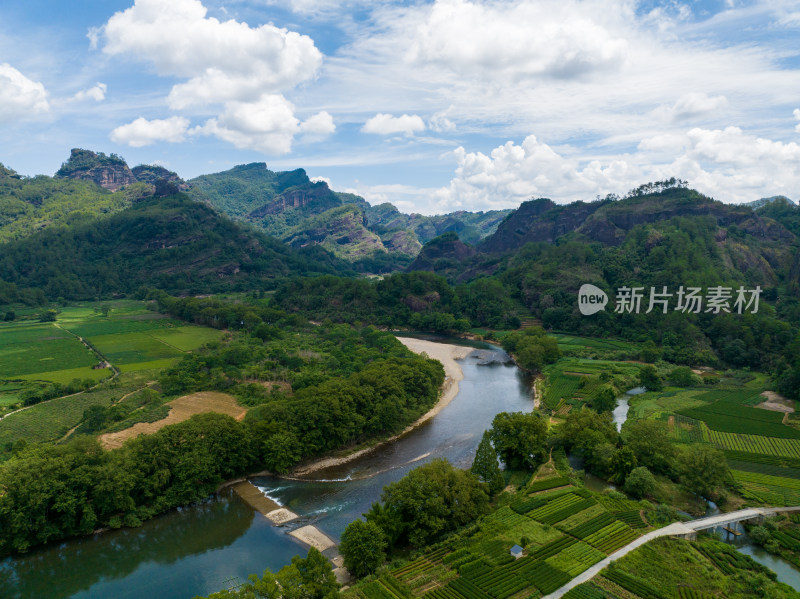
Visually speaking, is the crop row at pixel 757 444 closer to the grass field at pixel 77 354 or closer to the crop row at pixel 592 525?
the crop row at pixel 592 525

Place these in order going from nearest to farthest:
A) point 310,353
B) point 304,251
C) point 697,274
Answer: point 310,353, point 697,274, point 304,251

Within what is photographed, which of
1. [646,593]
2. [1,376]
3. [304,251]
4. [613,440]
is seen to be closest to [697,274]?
[613,440]

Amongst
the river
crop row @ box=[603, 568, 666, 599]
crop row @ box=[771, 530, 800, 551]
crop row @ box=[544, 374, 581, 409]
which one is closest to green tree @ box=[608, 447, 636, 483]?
crop row @ box=[771, 530, 800, 551]

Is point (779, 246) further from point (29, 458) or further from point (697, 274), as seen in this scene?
point (29, 458)

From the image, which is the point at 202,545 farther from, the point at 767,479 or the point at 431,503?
the point at 767,479

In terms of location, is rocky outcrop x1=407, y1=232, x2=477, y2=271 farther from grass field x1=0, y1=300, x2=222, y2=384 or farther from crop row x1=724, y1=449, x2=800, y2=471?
crop row x1=724, y1=449, x2=800, y2=471

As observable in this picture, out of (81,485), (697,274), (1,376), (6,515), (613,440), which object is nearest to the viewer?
(6,515)

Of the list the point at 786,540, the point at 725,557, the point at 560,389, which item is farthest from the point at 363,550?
the point at 560,389
